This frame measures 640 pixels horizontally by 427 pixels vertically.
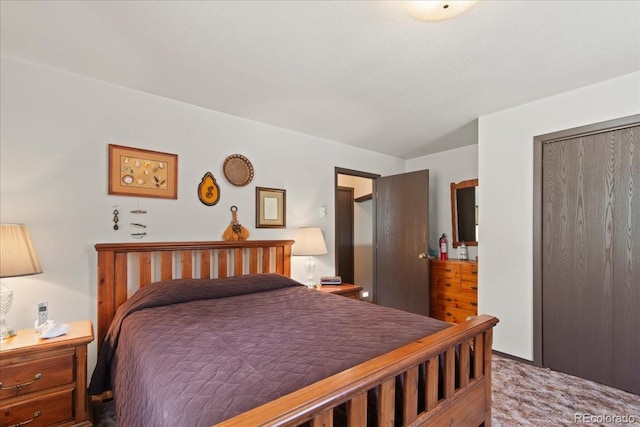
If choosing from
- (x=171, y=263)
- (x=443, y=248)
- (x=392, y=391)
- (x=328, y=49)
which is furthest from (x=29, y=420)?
(x=443, y=248)

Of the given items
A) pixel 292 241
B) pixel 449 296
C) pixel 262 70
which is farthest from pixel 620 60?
pixel 292 241

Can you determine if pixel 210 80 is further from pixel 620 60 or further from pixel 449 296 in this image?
pixel 449 296

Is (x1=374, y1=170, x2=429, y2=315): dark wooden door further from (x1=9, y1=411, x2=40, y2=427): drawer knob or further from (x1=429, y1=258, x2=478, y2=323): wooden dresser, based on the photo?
(x1=9, y1=411, x2=40, y2=427): drawer knob

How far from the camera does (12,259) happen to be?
1.65 meters

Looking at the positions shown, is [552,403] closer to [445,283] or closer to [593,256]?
[593,256]

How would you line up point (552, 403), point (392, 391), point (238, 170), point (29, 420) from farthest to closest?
point (238, 170)
point (552, 403)
point (29, 420)
point (392, 391)

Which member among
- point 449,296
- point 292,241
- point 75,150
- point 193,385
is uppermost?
point 75,150

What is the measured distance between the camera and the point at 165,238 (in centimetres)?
253

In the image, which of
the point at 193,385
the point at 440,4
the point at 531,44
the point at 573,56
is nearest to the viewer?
the point at 193,385

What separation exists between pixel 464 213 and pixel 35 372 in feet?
13.6

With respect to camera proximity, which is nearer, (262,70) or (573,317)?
(262,70)

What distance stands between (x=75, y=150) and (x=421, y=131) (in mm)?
3202

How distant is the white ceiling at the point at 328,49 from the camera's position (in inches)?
62.4

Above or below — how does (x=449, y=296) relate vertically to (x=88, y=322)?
below
